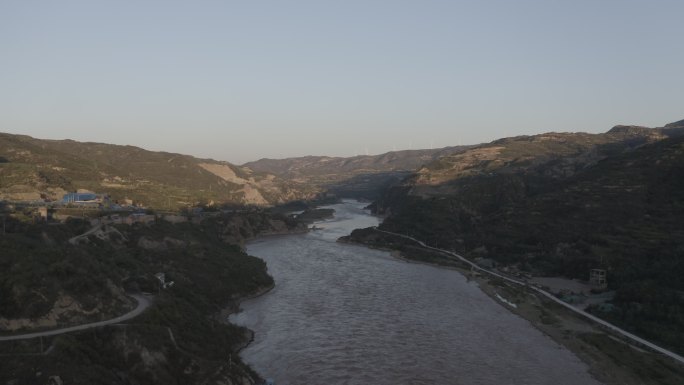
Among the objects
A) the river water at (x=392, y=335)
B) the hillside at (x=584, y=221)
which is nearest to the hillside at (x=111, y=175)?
the river water at (x=392, y=335)

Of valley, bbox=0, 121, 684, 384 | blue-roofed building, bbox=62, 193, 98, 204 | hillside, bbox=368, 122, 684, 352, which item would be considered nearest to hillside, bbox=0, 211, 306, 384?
valley, bbox=0, 121, 684, 384

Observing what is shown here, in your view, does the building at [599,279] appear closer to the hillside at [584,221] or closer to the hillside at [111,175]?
the hillside at [584,221]

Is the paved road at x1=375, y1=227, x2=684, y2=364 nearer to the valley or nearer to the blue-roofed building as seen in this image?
the valley

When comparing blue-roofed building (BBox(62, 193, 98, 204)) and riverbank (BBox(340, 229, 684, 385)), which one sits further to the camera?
blue-roofed building (BBox(62, 193, 98, 204))

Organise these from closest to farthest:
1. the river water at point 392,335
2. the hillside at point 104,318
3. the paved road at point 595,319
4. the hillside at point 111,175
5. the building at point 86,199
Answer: the hillside at point 104,318, the river water at point 392,335, the paved road at point 595,319, the building at point 86,199, the hillside at point 111,175

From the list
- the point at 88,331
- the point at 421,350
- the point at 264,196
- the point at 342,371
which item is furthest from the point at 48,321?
the point at 264,196

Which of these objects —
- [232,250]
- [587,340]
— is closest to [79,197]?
[232,250]

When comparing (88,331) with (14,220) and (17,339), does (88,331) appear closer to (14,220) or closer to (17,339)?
(17,339)

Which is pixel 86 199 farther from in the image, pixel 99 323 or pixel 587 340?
pixel 587 340

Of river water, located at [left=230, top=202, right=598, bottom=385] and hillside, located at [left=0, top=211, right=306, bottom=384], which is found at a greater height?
hillside, located at [left=0, top=211, right=306, bottom=384]
